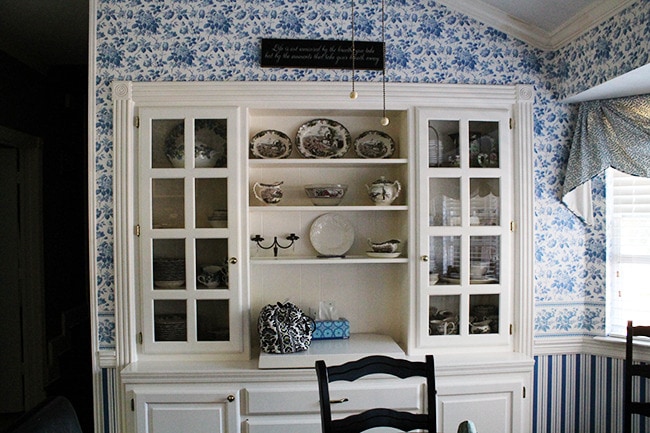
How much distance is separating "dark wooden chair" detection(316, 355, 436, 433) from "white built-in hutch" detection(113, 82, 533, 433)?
24.7 inches

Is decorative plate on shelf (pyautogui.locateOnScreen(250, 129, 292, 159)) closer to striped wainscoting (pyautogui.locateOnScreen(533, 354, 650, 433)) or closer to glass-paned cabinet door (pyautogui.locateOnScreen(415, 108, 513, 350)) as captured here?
glass-paned cabinet door (pyautogui.locateOnScreen(415, 108, 513, 350))

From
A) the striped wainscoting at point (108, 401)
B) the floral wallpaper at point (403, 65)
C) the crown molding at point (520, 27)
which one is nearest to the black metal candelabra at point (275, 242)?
the floral wallpaper at point (403, 65)

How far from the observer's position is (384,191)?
2.65 meters

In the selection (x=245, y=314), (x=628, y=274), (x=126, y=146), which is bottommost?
(x=245, y=314)

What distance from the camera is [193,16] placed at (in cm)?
254

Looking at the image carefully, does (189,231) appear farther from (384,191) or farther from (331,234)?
(384,191)

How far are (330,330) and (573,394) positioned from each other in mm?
1468

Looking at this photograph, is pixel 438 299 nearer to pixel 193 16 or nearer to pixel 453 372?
pixel 453 372

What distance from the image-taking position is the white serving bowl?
8.68 feet

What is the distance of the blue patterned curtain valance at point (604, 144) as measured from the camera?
2.51m

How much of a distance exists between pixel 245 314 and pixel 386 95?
1.44 metres

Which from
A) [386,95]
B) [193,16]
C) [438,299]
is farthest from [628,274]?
[193,16]

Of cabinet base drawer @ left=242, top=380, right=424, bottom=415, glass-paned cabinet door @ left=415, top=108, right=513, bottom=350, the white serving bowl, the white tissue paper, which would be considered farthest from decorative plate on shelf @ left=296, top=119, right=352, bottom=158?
cabinet base drawer @ left=242, top=380, right=424, bottom=415

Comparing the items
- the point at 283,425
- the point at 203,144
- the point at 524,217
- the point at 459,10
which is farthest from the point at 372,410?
the point at 459,10
